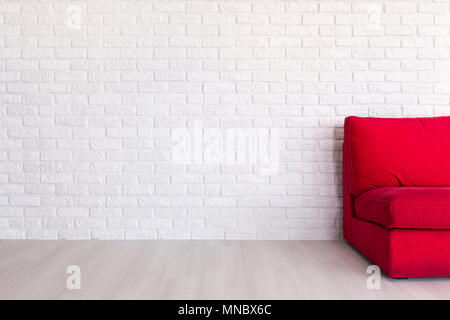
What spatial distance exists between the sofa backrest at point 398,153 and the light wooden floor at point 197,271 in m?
0.53

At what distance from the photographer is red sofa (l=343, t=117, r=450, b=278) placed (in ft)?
6.01

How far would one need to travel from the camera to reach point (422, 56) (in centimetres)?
266

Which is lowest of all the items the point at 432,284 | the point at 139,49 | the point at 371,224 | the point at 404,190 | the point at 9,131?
the point at 432,284

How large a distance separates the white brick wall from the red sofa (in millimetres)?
295

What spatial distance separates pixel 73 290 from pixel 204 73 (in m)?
1.67

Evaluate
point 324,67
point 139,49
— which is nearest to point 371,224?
point 324,67

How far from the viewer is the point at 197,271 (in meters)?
2.00
